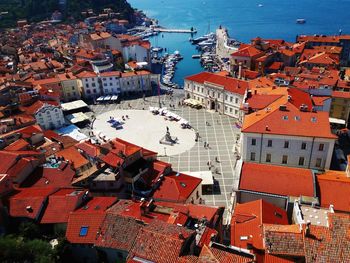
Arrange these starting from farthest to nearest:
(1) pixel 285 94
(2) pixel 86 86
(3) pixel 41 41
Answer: (3) pixel 41 41
(2) pixel 86 86
(1) pixel 285 94

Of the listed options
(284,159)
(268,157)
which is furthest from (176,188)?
(284,159)

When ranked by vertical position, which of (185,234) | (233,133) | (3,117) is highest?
(185,234)

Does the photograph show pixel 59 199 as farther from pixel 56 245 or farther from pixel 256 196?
pixel 256 196

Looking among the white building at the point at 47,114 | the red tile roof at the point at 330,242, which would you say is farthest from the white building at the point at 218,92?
the red tile roof at the point at 330,242

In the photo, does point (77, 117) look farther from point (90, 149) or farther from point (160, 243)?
point (160, 243)

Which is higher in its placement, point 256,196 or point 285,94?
point 285,94

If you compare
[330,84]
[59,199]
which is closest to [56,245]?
[59,199]

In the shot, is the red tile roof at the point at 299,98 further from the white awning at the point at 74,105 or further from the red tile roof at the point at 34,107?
the white awning at the point at 74,105
